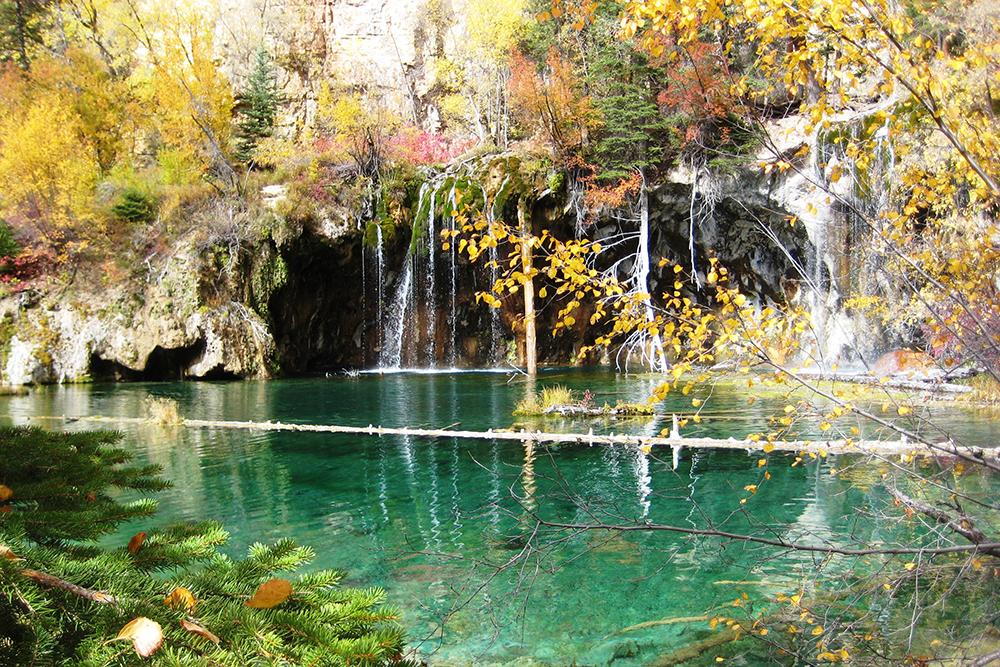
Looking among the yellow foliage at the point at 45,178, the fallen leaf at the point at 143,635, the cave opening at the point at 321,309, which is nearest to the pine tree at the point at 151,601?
the fallen leaf at the point at 143,635

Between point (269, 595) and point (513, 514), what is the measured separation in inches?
197

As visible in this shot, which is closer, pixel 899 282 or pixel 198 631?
pixel 198 631

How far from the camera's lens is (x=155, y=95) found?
1116 inches

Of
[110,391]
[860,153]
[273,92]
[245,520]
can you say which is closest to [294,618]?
[860,153]

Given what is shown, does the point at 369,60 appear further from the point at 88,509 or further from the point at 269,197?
the point at 88,509

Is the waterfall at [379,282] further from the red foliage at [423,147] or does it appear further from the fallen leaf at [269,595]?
the fallen leaf at [269,595]

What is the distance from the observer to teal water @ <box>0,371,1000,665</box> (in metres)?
4.67

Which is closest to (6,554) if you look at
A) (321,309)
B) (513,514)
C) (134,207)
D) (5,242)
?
(5,242)

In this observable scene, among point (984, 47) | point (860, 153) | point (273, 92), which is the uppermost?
point (273, 92)

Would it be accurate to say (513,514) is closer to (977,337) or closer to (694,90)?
(977,337)

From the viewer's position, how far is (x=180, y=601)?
1.51 m

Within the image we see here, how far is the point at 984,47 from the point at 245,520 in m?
7.22

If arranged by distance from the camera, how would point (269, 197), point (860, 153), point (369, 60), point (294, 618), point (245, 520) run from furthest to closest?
point (369, 60), point (269, 197), point (245, 520), point (860, 153), point (294, 618)

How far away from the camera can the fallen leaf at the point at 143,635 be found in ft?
4.11
